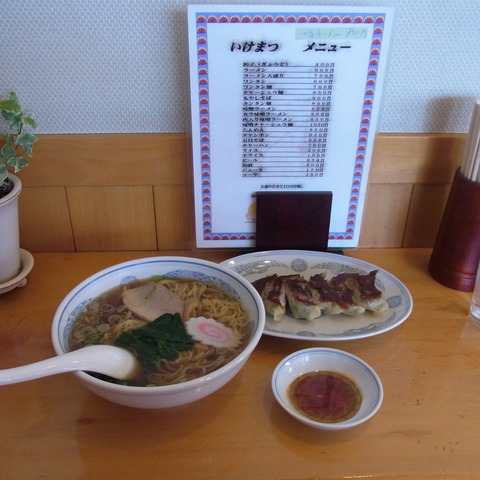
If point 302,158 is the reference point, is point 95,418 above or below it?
below

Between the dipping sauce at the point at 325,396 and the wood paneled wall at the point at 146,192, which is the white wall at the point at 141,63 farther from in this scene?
the dipping sauce at the point at 325,396

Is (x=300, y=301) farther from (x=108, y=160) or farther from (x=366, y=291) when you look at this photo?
(x=108, y=160)

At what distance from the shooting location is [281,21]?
0.85 m

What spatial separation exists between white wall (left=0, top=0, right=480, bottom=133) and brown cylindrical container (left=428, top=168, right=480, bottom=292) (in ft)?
0.54

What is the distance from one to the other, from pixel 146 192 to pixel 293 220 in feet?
1.00

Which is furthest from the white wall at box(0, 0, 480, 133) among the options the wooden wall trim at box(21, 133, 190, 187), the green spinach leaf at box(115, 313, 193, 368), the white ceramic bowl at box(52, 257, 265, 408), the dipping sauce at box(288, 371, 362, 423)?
the dipping sauce at box(288, 371, 362, 423)

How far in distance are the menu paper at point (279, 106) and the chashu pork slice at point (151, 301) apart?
214mm

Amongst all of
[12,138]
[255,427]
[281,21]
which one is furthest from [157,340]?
[281,21]

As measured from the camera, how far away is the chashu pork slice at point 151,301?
82cm

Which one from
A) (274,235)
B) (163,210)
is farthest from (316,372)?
(163,210)

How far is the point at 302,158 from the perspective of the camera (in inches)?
38.0

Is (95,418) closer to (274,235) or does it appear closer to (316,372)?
(316,372)

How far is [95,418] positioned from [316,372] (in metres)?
0.34

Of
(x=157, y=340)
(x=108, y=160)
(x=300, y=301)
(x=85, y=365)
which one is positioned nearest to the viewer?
(x=85, y=365)
